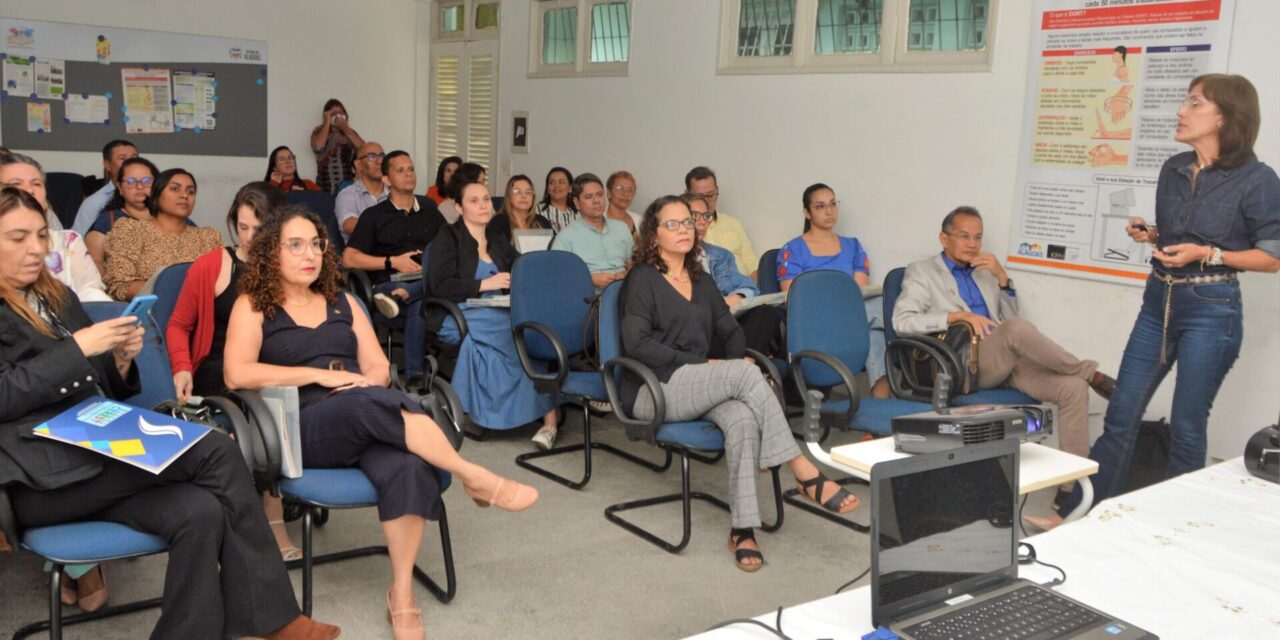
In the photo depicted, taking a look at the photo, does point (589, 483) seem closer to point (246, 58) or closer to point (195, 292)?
point (195, 292)

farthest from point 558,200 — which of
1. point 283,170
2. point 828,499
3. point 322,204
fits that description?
point 828,499

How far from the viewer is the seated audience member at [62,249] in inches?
130

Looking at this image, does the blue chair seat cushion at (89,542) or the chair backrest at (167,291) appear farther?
the chair backrest at (167,291)

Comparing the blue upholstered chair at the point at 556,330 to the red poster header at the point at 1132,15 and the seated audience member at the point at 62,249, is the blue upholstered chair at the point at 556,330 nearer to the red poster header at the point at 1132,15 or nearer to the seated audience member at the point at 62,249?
the seated audience member at the point at 62,249

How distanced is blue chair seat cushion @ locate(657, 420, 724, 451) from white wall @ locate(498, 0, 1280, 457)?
2.13m

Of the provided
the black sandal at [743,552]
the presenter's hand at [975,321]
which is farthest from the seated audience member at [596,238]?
the black sandal at [743,552]

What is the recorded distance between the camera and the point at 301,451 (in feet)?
9.12

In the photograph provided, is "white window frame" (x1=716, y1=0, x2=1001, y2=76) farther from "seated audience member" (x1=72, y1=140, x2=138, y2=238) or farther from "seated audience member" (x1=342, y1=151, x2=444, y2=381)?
"seated audience member" (x1=72, y1=140, x2=138, y2=238)

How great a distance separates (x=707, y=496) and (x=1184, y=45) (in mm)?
2733

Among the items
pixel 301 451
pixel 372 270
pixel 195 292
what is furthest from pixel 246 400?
pixel 372 270

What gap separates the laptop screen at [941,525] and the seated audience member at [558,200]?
498cm

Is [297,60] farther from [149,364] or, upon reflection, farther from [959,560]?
[959,560]

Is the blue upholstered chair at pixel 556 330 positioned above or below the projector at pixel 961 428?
below

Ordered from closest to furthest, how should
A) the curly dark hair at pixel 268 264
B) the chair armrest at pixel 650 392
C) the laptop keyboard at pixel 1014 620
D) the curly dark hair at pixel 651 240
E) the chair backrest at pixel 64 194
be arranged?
the laptop keyboard at pixel 1014 620 < the curly dark hair at pixel 268 264 < the chair armrest at pixel 650 392 < the curly dark hair at pixel 651 240 < the chair backrest at pixel 64 194
